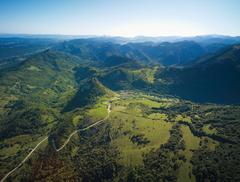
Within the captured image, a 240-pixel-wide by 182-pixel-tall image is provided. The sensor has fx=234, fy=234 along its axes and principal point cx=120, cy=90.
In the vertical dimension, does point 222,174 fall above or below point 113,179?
above

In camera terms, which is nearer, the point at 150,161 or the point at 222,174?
the point at 222,174

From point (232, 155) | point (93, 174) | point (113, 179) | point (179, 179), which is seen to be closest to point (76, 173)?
point (93, 174)

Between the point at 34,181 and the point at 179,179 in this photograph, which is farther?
the point at 34,181

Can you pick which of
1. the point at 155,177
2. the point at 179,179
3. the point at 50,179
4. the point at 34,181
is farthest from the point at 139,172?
the point at 34,181

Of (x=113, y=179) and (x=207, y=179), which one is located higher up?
(x=207, y=179)

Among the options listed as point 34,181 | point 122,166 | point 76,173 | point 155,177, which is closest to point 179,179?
point 155,177

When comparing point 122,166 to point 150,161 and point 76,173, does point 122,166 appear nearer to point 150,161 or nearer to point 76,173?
point 150,161

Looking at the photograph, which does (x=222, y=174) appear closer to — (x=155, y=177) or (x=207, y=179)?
(x=207, y=179)
